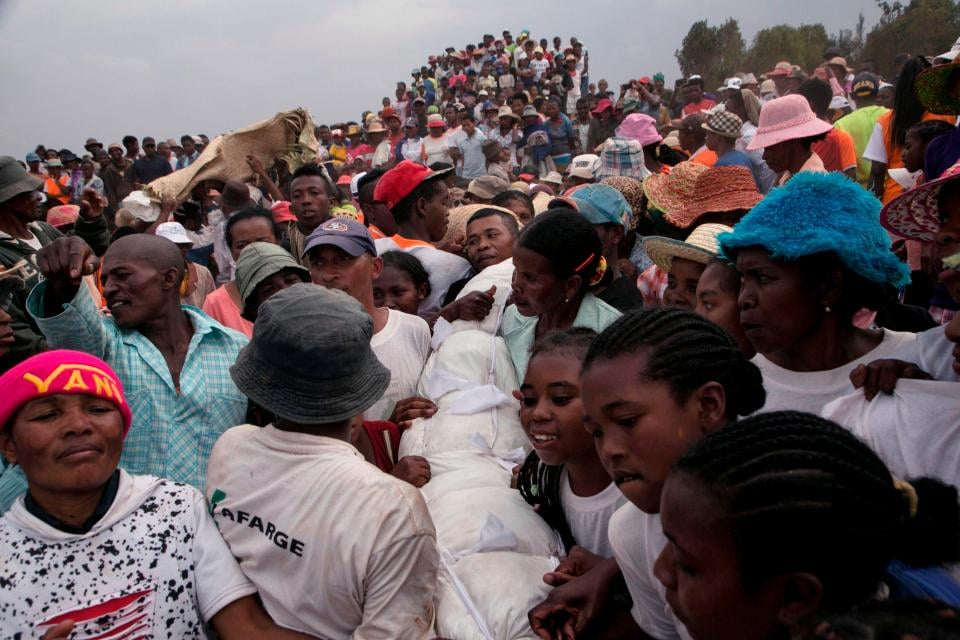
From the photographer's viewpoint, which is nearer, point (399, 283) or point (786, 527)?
point (786, 527)

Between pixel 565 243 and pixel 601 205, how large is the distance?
951 mm

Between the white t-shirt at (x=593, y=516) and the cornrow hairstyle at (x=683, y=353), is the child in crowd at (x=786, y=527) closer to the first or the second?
the cornrow hairstyle at (x=683, y=353)

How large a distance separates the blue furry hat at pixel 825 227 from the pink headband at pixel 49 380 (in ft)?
6.14

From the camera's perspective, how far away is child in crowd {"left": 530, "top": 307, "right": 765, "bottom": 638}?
174 centimetres

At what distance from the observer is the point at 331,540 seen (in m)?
1.77

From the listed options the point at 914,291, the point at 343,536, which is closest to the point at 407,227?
the point at 914,291

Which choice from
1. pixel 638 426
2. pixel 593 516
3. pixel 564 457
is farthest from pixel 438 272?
pixel 638 426

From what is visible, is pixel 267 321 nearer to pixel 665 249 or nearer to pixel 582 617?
pixel 582 617

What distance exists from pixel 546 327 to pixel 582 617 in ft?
4.64

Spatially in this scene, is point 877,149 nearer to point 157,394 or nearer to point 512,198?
point 512,198

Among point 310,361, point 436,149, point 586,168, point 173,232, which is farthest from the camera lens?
point 436,149

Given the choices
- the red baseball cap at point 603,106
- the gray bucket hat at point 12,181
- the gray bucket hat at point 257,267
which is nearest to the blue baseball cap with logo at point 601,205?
the gray bucket hat at point 257,267

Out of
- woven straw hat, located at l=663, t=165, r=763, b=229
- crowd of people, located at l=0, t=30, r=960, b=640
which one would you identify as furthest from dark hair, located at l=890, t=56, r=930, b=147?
woven straw hat, located at l=663, t=165, r=763, b=229

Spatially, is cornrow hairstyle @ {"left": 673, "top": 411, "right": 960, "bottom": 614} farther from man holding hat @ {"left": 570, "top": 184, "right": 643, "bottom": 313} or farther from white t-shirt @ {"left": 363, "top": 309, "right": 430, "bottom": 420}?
man holding hat @ {"left": 570, "top": 184, "right": 643, "bottom": 313}
